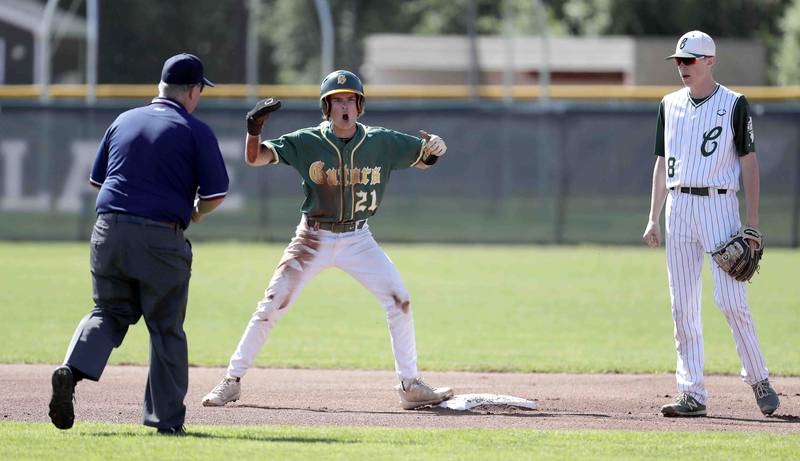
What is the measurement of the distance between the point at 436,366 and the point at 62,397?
3838 millimetres

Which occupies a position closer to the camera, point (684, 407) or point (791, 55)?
point (684, 407)

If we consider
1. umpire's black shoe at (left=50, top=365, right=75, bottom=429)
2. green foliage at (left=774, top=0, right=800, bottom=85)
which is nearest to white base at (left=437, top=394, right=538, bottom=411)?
umpire's black shoe at (left=50, top=365, right=75, bottom=429)

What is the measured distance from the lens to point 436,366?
924cm

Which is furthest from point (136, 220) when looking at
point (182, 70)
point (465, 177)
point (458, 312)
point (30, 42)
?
point (30, 42)

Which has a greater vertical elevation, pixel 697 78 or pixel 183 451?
pixel 697 78

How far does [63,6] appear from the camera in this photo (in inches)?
1845

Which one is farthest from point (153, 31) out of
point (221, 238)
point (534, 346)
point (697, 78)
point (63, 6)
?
point (697, 78)

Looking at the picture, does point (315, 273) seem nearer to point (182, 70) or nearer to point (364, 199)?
point (364, 199)

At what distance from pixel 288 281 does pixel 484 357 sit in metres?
2.87

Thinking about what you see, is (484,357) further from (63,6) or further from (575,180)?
(63,6)

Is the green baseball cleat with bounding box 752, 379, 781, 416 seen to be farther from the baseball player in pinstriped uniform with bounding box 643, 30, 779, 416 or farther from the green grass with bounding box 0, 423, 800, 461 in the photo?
the green grass with bounding box 0, 423, 800, 461

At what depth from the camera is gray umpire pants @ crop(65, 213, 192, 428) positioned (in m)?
6.03

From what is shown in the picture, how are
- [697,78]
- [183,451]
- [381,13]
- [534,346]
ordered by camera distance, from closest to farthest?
1. [183,451]
2. [697,78]
3. [534,346]
4. [381,13]

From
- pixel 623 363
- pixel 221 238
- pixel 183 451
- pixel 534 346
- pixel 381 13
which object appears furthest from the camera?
pixel 381 13
